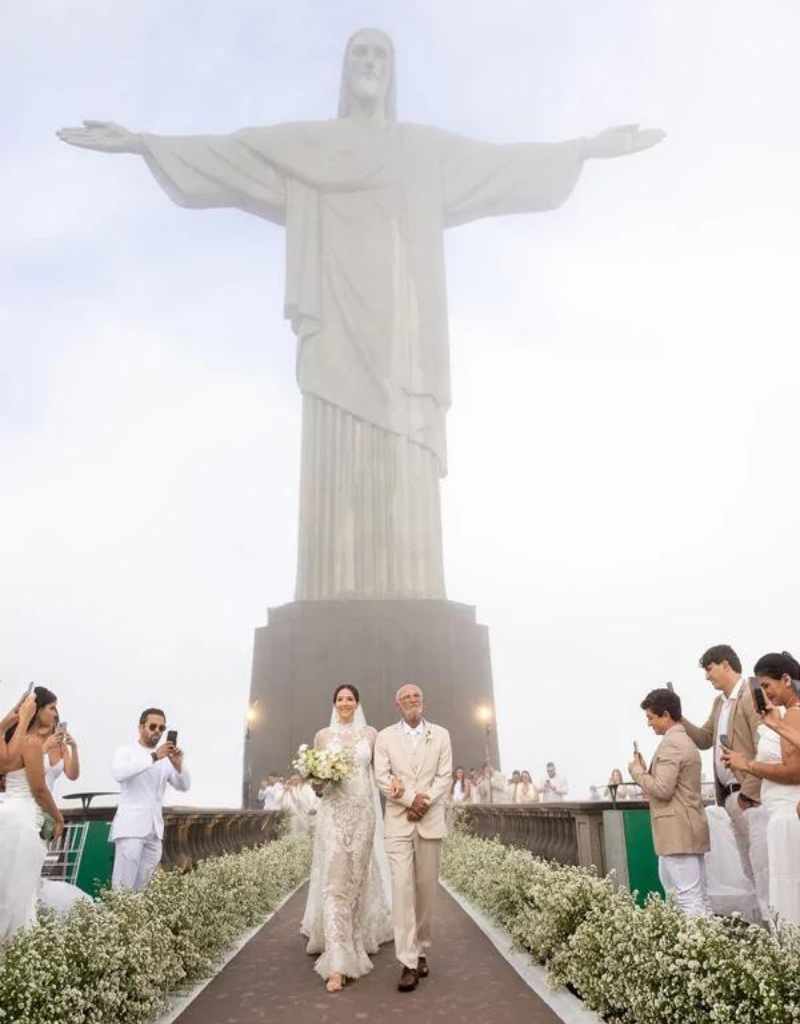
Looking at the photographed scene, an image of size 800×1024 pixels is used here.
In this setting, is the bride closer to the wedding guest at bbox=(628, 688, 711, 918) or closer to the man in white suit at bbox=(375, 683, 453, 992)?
the man in white suit at bbox=(375, 683, 453, 992)

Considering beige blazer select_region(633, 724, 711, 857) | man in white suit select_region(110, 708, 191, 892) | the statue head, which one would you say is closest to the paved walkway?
man in white suit select_region(110, 708, 191, 892)

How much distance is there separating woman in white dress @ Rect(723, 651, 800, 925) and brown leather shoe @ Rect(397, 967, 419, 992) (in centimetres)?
251

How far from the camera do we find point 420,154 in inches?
991

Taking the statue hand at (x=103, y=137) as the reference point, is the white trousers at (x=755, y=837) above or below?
below

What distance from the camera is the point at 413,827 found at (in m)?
6.61

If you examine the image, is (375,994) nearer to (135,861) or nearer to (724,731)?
(135,861)

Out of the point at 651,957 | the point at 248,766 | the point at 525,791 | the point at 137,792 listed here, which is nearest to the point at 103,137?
the point at 248,766

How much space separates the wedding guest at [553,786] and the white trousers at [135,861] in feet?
41.4

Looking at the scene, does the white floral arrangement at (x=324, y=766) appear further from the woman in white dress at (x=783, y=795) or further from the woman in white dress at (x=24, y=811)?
the woman in white dress at (x=783, y=795)

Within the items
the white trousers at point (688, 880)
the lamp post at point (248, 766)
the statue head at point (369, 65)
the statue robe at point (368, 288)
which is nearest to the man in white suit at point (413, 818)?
the white trousers at point (688, 880)

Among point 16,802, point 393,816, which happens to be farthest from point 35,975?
point 393,816

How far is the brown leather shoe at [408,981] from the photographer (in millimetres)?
6020

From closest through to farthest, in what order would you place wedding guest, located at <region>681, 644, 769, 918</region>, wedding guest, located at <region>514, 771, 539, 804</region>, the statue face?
wedding guest, located at <region>681, 644, 769, 918</region> → wedding guest, located at <region>514, 771, 539, 804</region> → the statue face

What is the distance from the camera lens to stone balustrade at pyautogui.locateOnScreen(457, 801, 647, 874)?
6.74 meters
